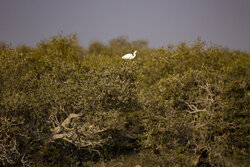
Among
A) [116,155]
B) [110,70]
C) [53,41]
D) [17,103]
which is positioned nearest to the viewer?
[17,103]

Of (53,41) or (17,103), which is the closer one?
(17,103)

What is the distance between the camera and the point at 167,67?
2873 centimetres

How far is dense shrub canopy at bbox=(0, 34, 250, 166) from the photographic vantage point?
20.0m

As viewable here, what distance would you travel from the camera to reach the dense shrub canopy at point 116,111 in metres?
20.0

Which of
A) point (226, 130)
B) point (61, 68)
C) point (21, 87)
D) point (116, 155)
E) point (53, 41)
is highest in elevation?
point (53, 41)

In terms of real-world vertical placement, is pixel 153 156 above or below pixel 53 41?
below

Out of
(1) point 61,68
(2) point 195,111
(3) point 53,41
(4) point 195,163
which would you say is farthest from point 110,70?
(3) point 53,41

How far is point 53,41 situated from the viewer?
3572 centimetres

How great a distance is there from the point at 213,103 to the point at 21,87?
1529cm

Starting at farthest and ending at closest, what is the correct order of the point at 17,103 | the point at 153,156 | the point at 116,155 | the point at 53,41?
the point at 53,41
the point at 116,155
the point at 153,156
the point at 17,103

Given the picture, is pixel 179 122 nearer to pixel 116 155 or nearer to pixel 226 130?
pixel 226 130

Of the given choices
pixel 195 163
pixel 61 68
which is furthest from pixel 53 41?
pixel 195 163

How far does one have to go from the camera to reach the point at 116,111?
2020cm

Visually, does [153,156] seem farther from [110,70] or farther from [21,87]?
[21,87]
